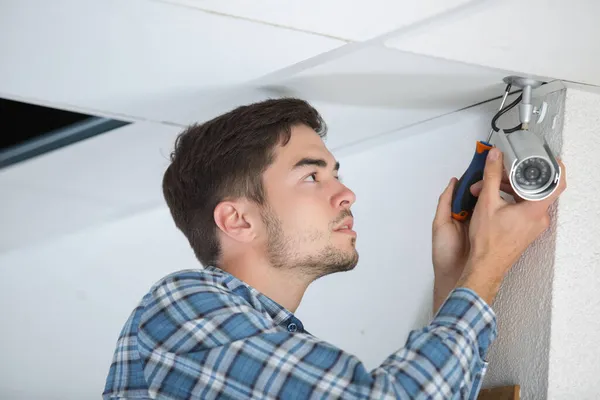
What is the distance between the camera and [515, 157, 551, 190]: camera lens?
1.44 m

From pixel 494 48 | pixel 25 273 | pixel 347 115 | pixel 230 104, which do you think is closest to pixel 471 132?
pixel 347 115

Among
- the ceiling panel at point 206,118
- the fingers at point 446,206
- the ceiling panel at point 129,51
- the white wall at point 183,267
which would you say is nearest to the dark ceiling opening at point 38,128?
the ceiling panel at point 206,118

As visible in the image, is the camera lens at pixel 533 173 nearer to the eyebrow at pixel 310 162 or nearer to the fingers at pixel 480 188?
the fingers at pixel 480 188

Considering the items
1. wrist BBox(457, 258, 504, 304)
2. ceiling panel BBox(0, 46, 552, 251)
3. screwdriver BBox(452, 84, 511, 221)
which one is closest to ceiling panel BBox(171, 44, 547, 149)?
ceiling panel BBox(0, 46, 552, 251)

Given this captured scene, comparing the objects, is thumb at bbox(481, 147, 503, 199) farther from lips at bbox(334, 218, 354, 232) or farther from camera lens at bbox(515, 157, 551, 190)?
lips at bbox(334, 218, 354, 232)

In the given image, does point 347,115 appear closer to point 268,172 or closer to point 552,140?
point 268,172

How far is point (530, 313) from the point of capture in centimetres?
158

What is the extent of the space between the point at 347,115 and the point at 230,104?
274 millimetres

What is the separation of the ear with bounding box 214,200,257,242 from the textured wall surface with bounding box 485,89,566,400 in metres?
0.54

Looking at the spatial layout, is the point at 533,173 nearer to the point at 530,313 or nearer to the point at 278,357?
the point at 530,313

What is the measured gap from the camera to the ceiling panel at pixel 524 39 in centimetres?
136

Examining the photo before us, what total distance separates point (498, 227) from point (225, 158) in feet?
1.92

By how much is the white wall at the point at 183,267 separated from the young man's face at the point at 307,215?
368 millimetres

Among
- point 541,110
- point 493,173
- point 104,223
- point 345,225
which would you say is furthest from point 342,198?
point 104,223
